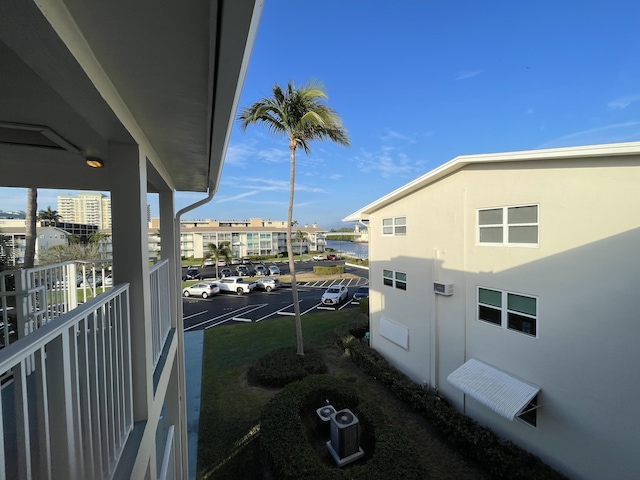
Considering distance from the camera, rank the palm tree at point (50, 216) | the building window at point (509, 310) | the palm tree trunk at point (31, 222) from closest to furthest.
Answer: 1. the building window at point (509, 310)
2. the palm tree trunk at point (31, 222)
3. the palm tree at point (50, 216)

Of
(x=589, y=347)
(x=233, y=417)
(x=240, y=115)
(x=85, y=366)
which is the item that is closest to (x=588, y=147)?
(x=589, y=347)

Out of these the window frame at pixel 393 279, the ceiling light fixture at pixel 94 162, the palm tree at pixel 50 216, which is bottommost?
the window frame at pixel 393 279

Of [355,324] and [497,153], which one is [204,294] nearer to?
[355,324]

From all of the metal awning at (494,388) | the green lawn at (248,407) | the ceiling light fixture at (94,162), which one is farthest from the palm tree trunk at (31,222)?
the metal awning at (494,388)

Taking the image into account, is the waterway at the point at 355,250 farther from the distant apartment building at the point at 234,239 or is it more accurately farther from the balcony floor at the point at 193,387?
the balcony floor at the point at 193,387

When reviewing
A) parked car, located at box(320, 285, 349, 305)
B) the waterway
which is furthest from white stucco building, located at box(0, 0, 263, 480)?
the waterway

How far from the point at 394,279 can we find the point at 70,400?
10008 mm

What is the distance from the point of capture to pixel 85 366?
55.4 inches

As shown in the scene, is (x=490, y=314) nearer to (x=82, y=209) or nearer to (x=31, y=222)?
Result: (x=31, y=222)

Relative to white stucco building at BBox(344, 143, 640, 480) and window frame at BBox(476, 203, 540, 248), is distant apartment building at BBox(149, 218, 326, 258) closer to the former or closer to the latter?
white stucco building at BBox(344, 143, 640, 480)

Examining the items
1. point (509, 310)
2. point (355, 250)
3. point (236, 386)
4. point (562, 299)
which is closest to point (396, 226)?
point (509, 310)

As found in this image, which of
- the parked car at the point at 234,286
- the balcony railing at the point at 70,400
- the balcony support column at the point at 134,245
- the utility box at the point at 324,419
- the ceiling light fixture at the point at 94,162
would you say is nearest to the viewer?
the balcony railing at the point at 70,400

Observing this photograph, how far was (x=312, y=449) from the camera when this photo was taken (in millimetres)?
5535

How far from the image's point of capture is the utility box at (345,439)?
5.85 meters
